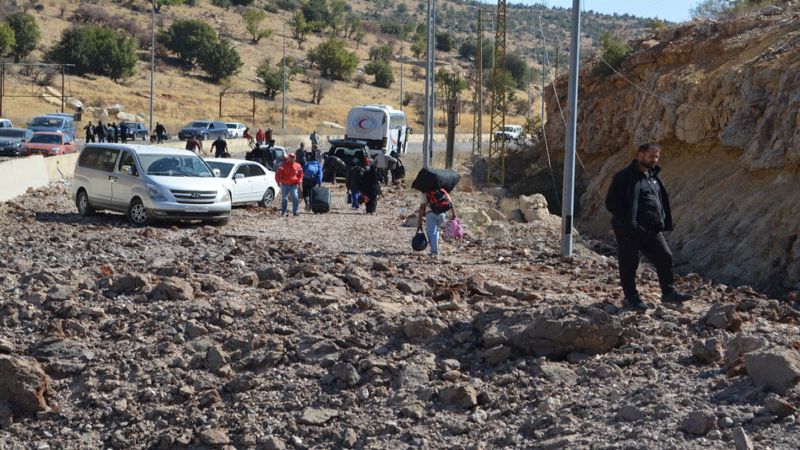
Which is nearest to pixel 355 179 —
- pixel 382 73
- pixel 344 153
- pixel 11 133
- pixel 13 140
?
pixel 344 153

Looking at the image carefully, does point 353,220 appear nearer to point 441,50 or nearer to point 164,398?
point 164,398

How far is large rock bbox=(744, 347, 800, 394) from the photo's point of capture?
334 inches

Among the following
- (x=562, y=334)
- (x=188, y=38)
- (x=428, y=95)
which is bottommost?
(x=562, y=334)

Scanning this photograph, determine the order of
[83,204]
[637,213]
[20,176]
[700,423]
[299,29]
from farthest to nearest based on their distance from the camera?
[299,29] → [20,176] → [83,204] → [637,213] → [700,423]

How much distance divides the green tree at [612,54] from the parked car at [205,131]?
30090 millimetres

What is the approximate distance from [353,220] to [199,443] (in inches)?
594

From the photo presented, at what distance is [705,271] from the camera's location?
→ 23.1 m

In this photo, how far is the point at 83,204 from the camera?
23625 mm

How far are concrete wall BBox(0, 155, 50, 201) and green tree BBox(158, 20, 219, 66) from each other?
211 ft

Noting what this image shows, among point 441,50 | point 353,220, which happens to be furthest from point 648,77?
point 441,50

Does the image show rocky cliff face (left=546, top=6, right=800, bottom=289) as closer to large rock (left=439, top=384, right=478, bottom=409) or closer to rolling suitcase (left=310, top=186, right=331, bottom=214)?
rolling suitcase (left=310, top=186, right=331, bottom=214)

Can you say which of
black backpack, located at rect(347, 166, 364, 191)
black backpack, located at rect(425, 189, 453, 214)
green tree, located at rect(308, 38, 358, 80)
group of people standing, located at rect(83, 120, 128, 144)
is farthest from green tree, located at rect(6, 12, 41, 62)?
black backpack, located at rect(425, 189, 453, 214)

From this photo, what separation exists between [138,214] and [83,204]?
210cm

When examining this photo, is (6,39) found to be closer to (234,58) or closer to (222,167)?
(234,58)
